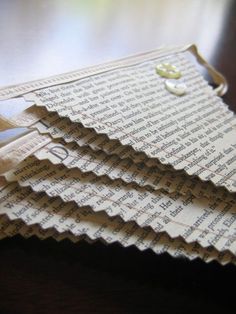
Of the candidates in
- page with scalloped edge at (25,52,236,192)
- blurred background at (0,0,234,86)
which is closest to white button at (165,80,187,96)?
page with scalloped edge at (25,52,236,192)

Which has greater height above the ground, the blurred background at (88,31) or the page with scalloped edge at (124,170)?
the page with scalloped edge at (124,170)

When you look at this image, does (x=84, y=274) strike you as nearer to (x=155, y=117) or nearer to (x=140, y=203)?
(x=140, y=203)

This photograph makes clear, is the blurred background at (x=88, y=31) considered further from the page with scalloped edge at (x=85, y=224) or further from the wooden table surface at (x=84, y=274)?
the page with scalloped edge at (x=85, y=224)

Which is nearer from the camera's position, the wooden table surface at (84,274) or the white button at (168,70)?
the wooden table surface at (84,274)

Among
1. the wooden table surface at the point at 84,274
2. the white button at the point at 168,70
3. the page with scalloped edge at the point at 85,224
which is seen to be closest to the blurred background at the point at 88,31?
the wooden table surface at the point at 84,274

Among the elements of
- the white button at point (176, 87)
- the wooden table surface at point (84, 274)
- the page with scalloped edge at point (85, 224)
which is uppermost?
the white button at point (176, 87)

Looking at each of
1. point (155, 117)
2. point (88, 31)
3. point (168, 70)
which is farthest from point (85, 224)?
point (88, 31)

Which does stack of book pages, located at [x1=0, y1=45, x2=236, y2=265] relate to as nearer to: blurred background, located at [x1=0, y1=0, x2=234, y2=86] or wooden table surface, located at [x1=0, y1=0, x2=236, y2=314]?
wooden table surface, located at [x1=0, y1=0, x2=236, y2=314]
